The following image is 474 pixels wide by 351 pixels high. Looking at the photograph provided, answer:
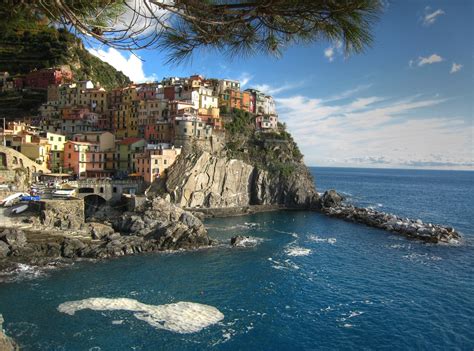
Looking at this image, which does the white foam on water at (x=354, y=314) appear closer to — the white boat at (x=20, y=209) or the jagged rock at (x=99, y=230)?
the jagged rock at (x=99, y=230)

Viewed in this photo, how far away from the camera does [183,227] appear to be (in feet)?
109

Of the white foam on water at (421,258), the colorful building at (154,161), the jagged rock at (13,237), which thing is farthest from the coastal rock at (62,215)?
the white foam on water at (421,258)

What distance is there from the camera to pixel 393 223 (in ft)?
136

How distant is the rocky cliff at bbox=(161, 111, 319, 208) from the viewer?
48750 millimetres

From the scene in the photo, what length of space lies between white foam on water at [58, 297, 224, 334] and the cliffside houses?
94.5ft

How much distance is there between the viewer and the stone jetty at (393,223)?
3655 cm

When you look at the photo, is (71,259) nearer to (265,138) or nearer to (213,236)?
(213,236)

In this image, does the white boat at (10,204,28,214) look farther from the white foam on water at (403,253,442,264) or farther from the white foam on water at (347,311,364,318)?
the white foam on water at (403,253,442,264)

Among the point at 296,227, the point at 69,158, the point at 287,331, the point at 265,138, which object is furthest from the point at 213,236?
the point at 265,138

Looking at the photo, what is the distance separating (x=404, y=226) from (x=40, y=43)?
2942 inches

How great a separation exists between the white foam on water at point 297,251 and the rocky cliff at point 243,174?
1930 cm

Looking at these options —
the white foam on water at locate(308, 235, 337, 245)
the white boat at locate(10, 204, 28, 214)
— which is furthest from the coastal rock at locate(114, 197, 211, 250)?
the white foam on water at locate(308, 235, 337, 245)

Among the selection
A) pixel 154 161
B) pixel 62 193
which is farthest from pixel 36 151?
pixel 154 161

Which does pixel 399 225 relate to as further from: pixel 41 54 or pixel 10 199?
pixel 41 54
